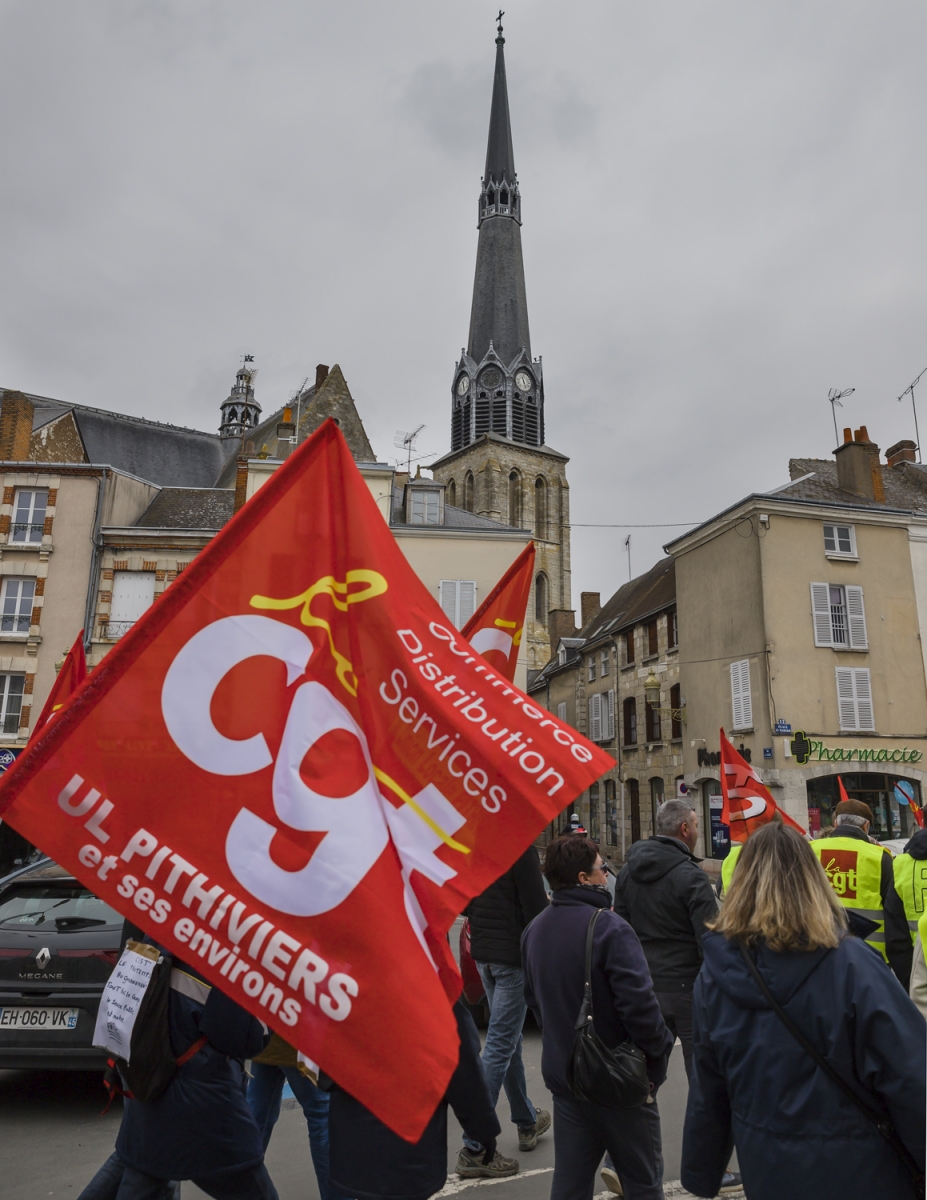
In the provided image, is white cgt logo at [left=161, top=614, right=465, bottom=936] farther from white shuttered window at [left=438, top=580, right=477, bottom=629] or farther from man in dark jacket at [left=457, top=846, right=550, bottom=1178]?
white shuttered window at [left=438, top=580, right=477, bottom=629]

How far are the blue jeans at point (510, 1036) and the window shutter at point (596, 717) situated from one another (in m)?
28.3

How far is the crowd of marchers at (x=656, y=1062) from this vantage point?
229 centimetres

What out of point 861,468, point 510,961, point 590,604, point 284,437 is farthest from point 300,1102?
point 590,604

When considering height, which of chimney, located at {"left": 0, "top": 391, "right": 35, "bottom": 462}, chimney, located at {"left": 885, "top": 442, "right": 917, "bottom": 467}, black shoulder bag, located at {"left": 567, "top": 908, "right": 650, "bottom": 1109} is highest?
chimney, located at {"left": 885, "top": 442, "right": 917, "bottom": 467}

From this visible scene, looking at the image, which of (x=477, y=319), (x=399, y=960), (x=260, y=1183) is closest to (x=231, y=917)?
(x=399, y=960)

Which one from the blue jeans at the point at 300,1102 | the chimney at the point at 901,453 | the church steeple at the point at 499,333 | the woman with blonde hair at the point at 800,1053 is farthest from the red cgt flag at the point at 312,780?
the church steeple at the point at 499,333

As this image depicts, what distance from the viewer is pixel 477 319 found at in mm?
70438

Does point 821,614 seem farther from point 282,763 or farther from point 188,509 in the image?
point 282,763

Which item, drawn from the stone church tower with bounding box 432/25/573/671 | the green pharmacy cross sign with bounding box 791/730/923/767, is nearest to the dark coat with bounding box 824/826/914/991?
the green pharmacy cross sign with bounding box 791/730/923/767

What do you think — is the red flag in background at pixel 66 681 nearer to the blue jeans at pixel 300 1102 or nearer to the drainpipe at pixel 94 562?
the blue jeans at pixel 300 1102

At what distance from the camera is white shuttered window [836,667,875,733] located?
22672mm

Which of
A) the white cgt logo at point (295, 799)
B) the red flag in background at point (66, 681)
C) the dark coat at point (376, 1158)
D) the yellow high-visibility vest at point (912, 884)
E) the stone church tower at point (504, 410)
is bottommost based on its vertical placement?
the dark coat at point (376, 1158)

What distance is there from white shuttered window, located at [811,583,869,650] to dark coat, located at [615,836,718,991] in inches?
796

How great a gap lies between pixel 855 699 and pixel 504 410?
1940 inches
